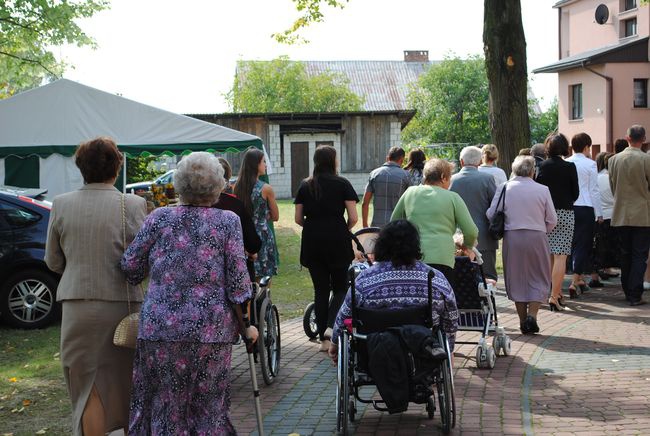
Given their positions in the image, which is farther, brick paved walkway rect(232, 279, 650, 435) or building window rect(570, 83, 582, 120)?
building window rect(570, 83, 582, 120)

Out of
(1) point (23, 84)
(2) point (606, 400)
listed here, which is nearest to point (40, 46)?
(1) point (23, 84)

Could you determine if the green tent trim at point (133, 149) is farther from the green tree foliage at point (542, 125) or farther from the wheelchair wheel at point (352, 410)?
the green tree foliage at point (542, 125)

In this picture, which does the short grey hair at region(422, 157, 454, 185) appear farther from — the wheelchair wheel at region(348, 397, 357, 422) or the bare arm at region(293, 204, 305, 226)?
the wheelchair wheel at region(348, 397, 357, 422)

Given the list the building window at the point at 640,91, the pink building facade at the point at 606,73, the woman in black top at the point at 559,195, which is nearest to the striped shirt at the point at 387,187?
the woman in black top at the point at 559,195

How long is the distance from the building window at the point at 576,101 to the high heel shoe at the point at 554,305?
3935cm

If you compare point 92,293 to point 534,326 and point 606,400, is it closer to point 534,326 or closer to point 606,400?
point 606,400

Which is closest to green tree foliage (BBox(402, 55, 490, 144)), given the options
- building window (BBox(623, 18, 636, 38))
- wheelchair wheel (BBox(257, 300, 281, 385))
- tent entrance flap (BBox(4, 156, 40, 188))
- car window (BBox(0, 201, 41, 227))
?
building window (BBox(623, 18, 636, 38))

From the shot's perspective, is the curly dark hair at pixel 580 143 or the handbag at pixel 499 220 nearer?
the handbag at pixel 499 220

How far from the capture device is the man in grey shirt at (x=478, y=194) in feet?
36.9

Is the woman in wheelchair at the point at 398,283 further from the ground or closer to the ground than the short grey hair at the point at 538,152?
closer to the ground

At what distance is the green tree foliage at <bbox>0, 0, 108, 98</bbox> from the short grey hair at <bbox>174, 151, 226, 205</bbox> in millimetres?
18863

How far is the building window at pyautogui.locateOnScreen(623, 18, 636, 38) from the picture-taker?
166 feet

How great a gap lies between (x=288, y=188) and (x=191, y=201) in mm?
42948

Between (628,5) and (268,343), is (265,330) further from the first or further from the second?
(628,5)
